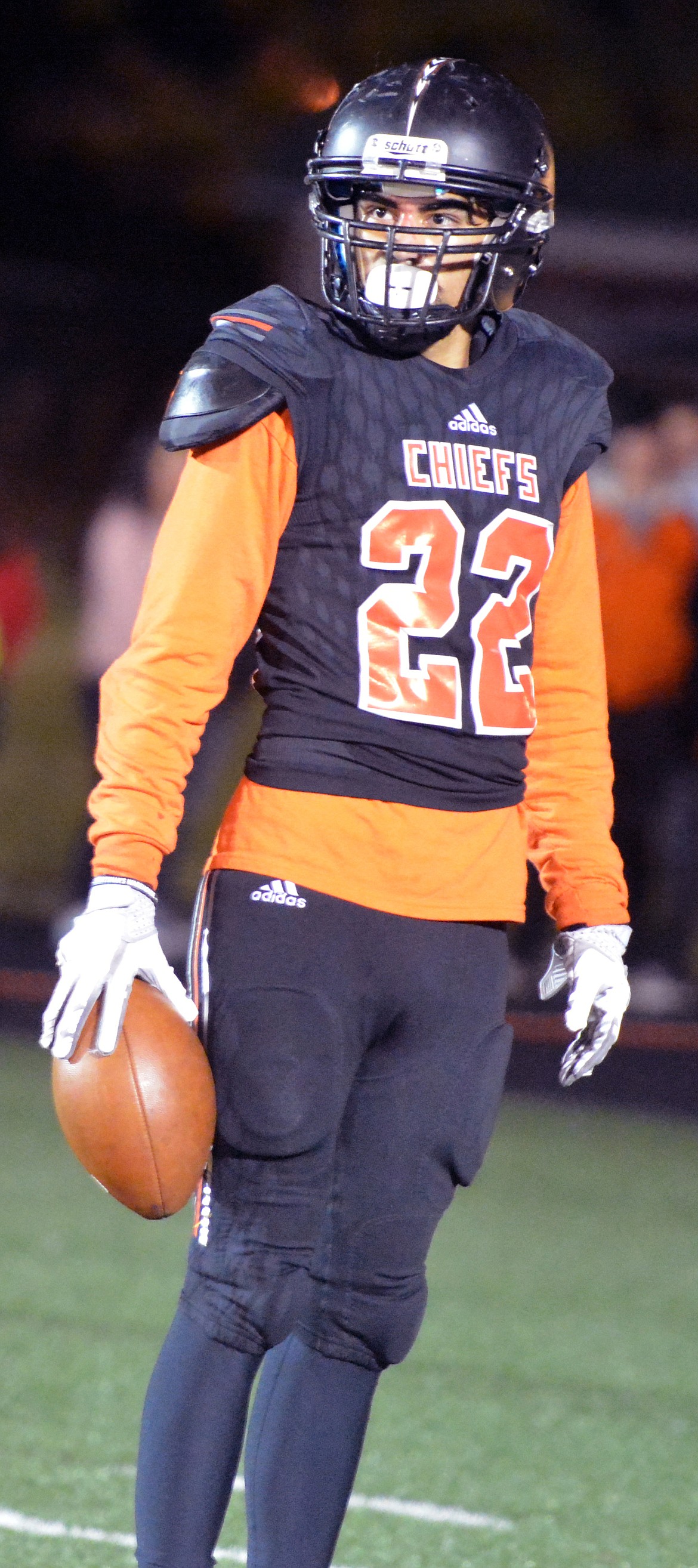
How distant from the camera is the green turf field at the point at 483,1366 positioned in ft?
9.10

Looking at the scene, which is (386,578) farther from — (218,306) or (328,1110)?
(218,306)

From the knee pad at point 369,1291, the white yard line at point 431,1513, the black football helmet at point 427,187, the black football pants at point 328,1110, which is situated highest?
the black football helmet at point 427,187

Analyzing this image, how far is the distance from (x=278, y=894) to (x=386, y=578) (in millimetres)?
343

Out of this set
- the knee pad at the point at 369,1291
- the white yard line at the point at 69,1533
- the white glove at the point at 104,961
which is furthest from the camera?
the white yard line at the point at 69,1533

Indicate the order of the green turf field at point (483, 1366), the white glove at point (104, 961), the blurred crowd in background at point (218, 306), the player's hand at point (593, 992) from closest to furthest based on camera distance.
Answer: the white glove at point (104, 961) < the player's hand at point (593, 992) < the green turf field at point (483, 1366) < the blurred crowd in background at point (218, 306)

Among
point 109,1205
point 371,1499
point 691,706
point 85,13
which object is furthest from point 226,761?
point 85,13

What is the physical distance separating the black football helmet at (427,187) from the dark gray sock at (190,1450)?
1.06 m

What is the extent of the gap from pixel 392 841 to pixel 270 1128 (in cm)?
32

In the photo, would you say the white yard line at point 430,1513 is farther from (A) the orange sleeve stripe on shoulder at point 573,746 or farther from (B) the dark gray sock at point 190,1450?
(A) the orange sleeve stripe on shoulder at point 573,746

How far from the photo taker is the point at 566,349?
2291 millimetres

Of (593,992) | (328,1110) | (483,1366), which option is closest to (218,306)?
(483,1366)

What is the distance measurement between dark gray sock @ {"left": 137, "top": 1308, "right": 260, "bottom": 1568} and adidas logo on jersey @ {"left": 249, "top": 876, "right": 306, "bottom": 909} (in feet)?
1.41

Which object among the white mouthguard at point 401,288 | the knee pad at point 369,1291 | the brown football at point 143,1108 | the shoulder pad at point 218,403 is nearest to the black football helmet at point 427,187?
the white mouthguard at point 401,288

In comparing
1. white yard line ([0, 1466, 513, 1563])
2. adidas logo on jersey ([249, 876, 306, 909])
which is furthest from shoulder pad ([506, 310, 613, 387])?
white yard line ([0, 1466, 513, 1563])
